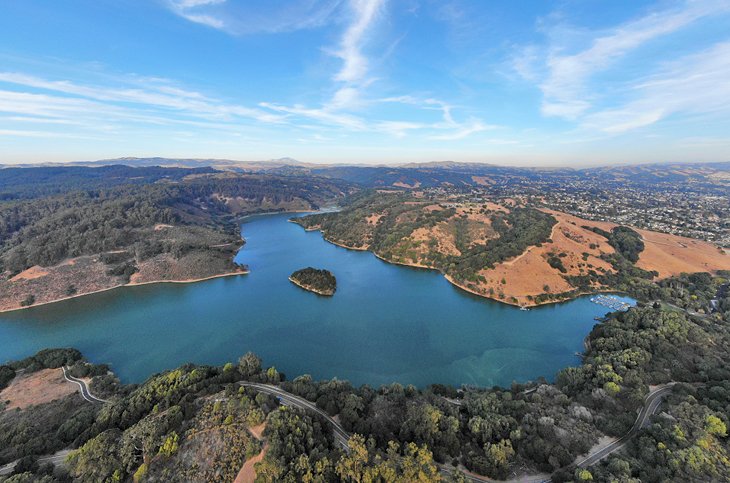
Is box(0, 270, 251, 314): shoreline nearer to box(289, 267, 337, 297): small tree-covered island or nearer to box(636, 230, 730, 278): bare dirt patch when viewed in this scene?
box(289, 267, 337, 297): small tree-covered island

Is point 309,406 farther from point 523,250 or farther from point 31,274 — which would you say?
point 31,274

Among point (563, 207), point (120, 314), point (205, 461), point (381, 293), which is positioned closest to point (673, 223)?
point (563, 207)

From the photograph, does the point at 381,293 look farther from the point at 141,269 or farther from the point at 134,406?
the point at 141,269

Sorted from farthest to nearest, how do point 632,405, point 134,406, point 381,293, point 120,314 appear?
point 381,293 < point 120,314 < point 632,405 < point 134,406

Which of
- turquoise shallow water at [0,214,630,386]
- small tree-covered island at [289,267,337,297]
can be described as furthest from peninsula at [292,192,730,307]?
small tree-covered island at [289,267,337,297]

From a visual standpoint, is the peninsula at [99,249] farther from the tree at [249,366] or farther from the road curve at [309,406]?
the road curve at [309,406]

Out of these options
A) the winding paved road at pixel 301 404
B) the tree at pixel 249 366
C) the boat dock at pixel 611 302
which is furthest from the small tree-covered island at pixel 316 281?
the boat dock at pixel 611 302

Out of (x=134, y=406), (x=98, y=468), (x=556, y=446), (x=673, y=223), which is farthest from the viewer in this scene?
(x=673, y=223)
